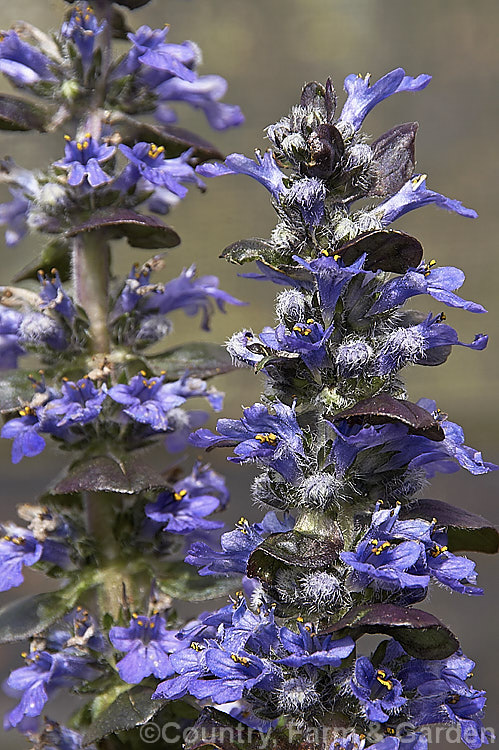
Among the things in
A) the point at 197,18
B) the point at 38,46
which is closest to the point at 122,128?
the point at 38,46

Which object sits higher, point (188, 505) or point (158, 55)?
point (158, 55)

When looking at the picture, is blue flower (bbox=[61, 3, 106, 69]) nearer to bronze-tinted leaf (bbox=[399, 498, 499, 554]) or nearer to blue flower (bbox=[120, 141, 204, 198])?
blue flower (bbox=[120, 141, 204, 198])

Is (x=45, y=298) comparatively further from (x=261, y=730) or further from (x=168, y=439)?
(x=261, y=730)

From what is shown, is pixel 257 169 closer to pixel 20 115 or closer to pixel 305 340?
pixel 305 340

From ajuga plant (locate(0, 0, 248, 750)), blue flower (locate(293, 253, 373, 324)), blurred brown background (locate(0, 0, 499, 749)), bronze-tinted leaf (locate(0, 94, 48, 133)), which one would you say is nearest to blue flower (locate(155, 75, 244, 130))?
ajuga plant (locate(0, 0, 248, 750))

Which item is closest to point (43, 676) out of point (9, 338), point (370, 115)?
point (9, 338)

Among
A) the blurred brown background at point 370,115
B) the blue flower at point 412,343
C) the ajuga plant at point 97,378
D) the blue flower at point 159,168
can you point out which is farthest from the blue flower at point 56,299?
the blurred brown background at point 370,115
